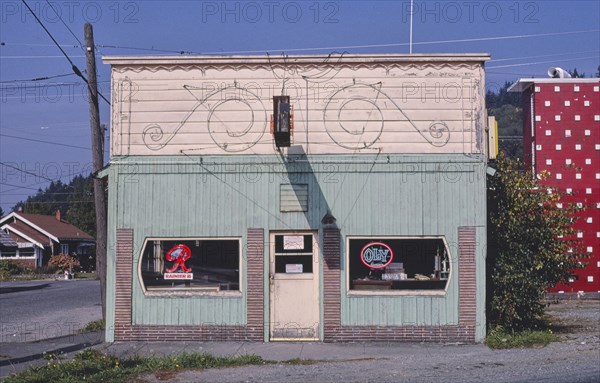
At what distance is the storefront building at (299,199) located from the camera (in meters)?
15.5

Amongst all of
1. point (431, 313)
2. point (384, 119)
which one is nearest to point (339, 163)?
point (384, 119)

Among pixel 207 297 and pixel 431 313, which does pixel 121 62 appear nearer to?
pixel 207 297

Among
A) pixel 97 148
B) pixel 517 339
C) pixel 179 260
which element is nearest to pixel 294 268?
pixel 179 260

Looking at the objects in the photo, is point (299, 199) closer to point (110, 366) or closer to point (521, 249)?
point (521, 249)

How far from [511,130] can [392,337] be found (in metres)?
105

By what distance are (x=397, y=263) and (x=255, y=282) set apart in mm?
2970

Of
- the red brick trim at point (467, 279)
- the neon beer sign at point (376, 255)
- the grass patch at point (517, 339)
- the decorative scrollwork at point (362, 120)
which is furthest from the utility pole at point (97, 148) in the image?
the grass patch at point (517, 339)

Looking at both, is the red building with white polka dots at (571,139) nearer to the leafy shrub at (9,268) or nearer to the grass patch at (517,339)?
the grass patch at (517,339)

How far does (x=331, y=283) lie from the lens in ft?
50.9

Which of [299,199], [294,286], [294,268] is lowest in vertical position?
[294,286]

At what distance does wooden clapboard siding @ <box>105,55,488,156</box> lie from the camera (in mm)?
15656

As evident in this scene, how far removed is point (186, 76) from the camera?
15977 millimetres

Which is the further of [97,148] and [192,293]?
[97,148]

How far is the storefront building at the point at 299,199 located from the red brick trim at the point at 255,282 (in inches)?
1.1
